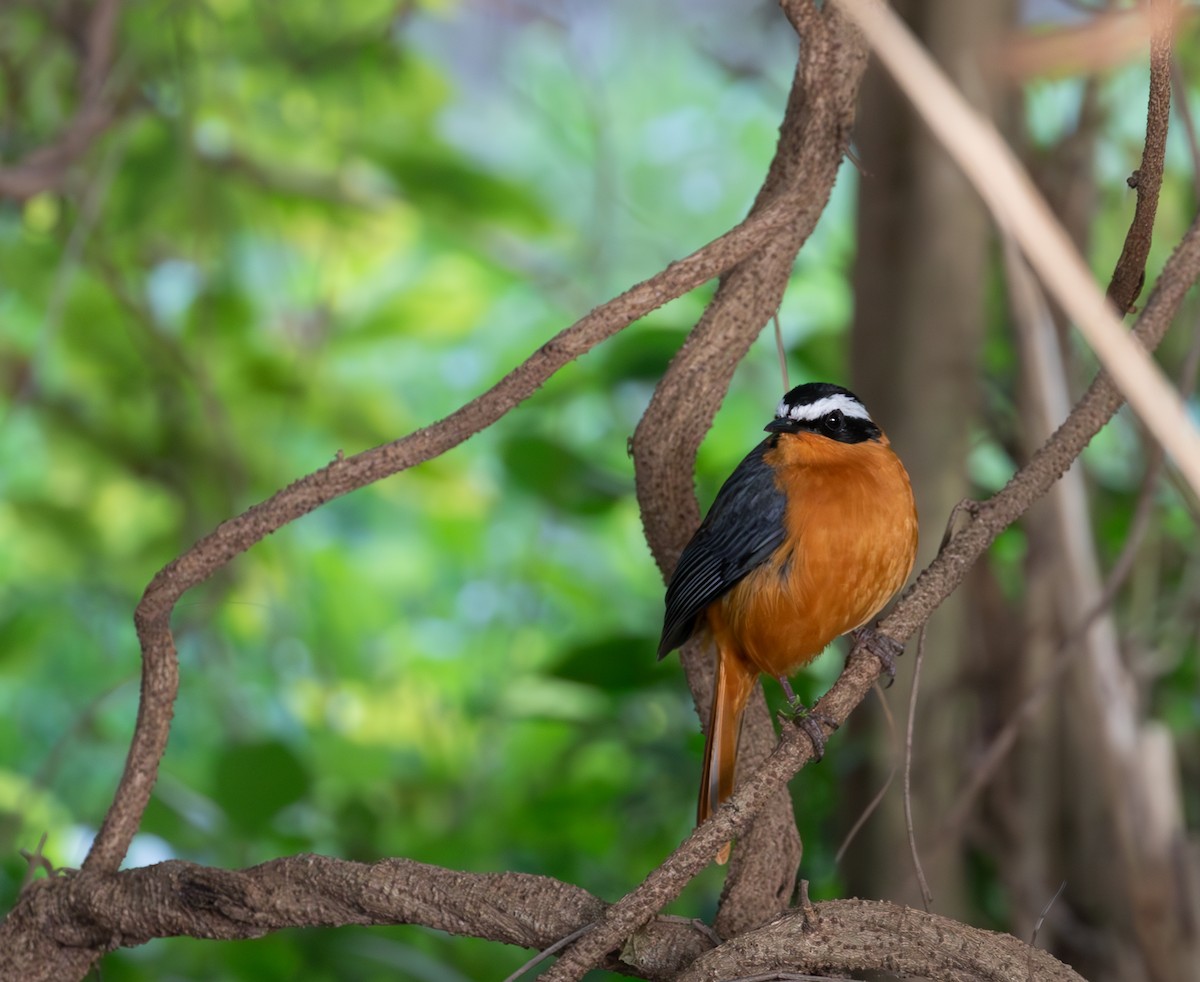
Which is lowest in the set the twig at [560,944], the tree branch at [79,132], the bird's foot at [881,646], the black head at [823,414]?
the twig at [560,944]

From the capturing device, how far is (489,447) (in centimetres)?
383

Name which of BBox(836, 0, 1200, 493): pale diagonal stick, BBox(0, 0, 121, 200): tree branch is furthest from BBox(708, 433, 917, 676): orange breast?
BBox(0, 0, 121, 200): tree branch

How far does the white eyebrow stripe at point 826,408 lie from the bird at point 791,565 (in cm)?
10

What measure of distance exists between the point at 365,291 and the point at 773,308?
315 centimetres

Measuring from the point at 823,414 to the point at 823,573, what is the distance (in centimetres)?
28

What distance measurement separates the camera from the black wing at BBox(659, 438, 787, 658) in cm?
161

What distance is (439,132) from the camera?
12.8ft

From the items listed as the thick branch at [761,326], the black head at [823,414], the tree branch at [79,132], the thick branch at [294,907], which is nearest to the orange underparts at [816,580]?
the black head at [823,414]

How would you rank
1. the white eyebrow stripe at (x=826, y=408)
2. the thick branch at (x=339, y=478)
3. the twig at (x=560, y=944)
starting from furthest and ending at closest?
the white eyebrow stripe at (x=826, y=408) → the thick branch at (x=339, y=478) → the twig at (x=560, y=944)

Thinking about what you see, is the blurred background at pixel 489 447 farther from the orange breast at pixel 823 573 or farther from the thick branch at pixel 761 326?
the thick branch at pixel 761 326

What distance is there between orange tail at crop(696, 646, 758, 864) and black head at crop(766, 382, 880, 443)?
1.26 ft

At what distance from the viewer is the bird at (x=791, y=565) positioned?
172 cm

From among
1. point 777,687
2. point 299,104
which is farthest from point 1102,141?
point 299,104

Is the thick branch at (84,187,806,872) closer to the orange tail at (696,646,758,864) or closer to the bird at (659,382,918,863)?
the bird at (659,382,918,863)
